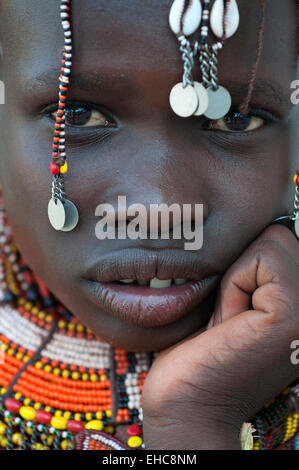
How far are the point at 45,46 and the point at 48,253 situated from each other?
461mm

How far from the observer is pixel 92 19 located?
3.76 ft

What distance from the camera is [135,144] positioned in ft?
3.97

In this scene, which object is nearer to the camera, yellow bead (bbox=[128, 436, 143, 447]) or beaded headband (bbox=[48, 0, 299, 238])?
beaded headband (bbox=[48, 0, 299, 238])

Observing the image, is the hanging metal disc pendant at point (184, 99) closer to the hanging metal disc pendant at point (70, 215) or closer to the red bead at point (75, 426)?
the hanging metal disc pendant at point (70, 215)

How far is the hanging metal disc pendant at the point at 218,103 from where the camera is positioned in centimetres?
118

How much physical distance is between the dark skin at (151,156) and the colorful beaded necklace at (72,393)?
14 centimetres

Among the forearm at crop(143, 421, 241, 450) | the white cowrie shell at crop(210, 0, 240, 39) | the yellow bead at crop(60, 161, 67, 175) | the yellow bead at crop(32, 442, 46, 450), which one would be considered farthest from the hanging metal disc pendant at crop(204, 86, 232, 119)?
the yellow bead at crop(32, 442, 46, 450)

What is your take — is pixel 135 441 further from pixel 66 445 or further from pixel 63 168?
pixel 63 168

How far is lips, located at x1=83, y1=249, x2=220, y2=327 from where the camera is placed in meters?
1.25

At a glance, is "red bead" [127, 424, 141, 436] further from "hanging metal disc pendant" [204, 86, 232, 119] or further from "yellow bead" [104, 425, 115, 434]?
"hanging metal disc pendant" [204, 86, 232, 119]

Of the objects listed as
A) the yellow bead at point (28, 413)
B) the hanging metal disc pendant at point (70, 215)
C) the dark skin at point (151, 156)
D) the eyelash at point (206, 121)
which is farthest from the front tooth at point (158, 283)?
the yellow bead at point (28, 413)
